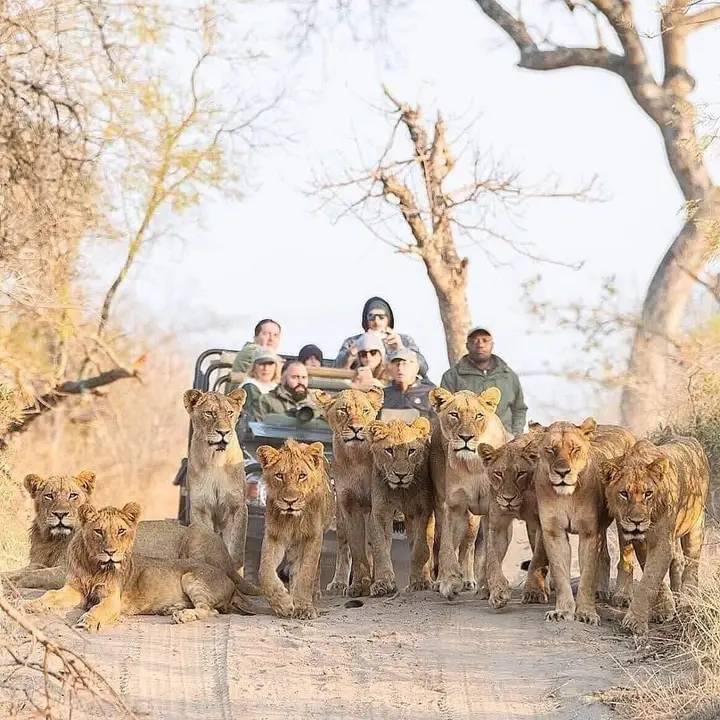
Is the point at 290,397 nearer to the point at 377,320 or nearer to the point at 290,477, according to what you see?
the point at 377,320

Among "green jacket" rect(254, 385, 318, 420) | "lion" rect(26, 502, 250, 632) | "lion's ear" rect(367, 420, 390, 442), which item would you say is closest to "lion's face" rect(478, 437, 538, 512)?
"lion's ear" rect(367, 420, 390, 442)

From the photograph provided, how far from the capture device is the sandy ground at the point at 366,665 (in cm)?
631

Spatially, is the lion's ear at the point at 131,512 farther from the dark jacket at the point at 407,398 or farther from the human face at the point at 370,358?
the human face at the point at 370,358

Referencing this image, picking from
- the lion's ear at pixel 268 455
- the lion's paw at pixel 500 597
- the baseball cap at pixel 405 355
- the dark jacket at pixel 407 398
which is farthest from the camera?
the baseball cap at pixel 405 355

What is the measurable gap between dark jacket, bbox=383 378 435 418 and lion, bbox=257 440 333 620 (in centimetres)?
245

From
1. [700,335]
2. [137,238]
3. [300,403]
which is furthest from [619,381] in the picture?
[300,403]

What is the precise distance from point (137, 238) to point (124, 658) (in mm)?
9383

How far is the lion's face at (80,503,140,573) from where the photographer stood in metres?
7.45

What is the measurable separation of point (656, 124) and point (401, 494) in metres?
10.3

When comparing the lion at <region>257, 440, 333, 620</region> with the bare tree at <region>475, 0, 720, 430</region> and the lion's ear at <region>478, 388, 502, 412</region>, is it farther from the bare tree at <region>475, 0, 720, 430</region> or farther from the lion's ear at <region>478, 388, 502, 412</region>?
the bare tree at <region>475, 0, 720, 430</region>

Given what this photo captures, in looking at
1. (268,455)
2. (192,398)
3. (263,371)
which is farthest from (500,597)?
(263,371)

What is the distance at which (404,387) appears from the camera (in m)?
10.6

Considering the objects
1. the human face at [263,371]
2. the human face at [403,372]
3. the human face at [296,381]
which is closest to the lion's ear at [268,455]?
the human face at [296,381]

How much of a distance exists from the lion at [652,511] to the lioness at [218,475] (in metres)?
2.19
